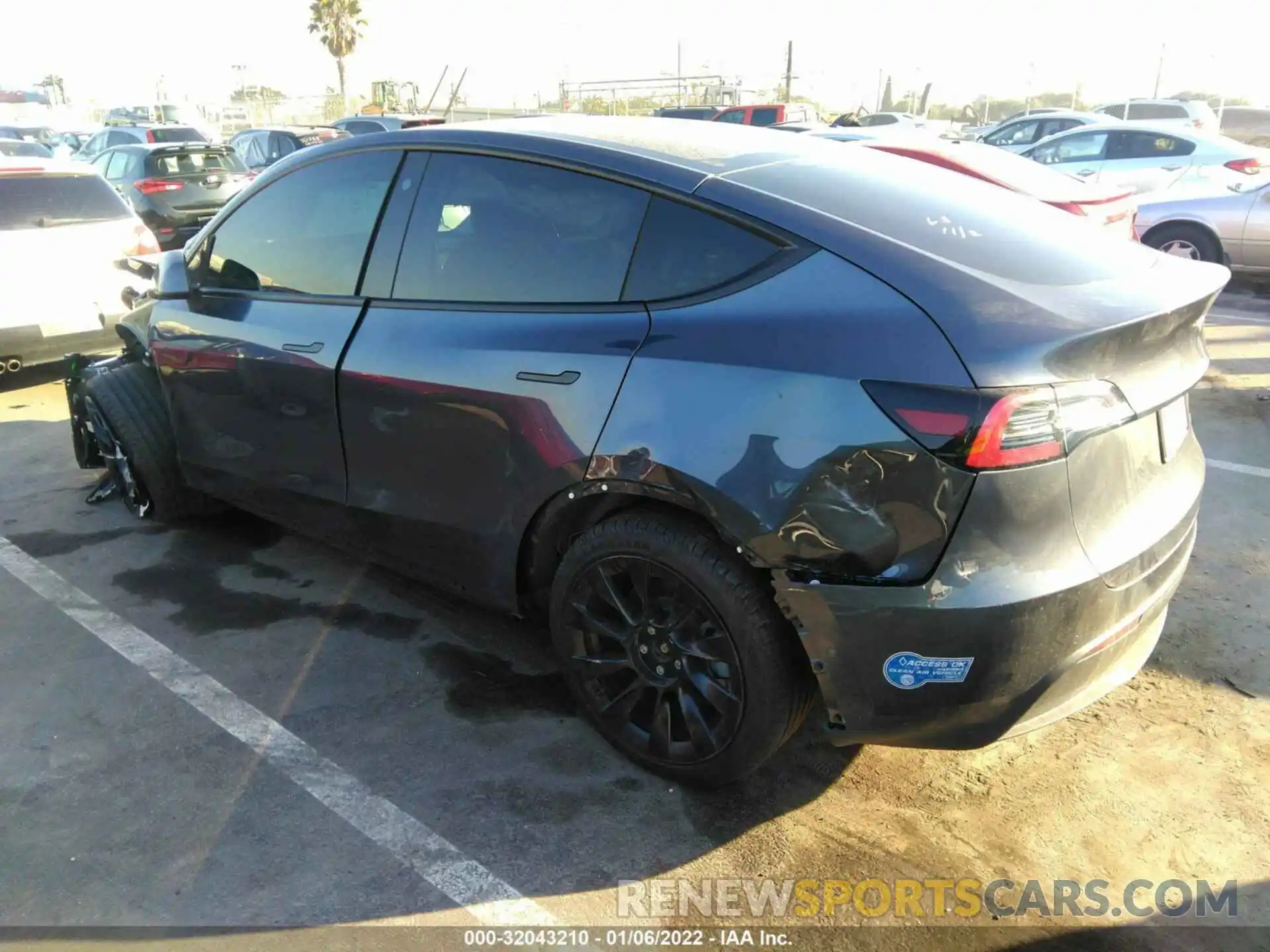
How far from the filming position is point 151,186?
39.7 feet

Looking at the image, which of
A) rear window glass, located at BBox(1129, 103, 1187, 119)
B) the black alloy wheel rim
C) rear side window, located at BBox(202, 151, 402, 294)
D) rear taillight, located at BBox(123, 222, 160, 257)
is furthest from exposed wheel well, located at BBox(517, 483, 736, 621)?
rear window glass, located at BBox(1129, 103, 1187, 119)

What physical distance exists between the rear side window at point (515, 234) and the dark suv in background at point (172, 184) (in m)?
10.4

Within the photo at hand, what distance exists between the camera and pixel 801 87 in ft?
132

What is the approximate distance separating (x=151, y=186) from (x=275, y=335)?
10324 mm

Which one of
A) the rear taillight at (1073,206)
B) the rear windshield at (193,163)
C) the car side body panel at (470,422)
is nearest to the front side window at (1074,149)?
the rear taillight at (1073,206)

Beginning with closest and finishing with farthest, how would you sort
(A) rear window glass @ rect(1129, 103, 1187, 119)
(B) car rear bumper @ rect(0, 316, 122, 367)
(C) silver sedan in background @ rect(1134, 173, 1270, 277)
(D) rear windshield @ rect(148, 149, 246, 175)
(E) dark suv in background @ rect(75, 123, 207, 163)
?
(B) car rear bumper @ rect(0, 316, 122, 367) → (C) silver sedan in background @ rect(1134, 173, 1270, 277) → (D) rear windshield @ rect(148, 149, 246, 175) → (E) dark suv in background @ rect(75, 123, 207, 163) → (A) rear window glass @ rect(1129, 103, 1187, 119)

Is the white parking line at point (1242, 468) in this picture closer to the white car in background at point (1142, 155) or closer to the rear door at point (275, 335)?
the rear door at point (275, 335)

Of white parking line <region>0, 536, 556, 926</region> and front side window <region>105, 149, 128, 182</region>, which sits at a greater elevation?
front side window <region>105, 149, 128, 182</region>

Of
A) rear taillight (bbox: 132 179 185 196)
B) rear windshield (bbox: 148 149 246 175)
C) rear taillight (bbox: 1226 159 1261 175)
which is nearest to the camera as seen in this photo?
rear taillight (bbox: 1226 159 1261 175)

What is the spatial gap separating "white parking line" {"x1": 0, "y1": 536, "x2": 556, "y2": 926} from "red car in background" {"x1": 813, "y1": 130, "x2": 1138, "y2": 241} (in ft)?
19.3

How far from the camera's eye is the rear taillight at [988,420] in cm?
210

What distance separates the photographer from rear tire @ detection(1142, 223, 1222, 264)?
945 cm

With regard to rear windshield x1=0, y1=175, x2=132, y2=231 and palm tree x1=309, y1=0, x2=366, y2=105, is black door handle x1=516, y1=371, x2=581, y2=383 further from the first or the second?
palm tree x1=309, y1=0, x2=366, y2=105

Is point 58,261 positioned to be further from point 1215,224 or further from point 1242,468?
point 1215,224
